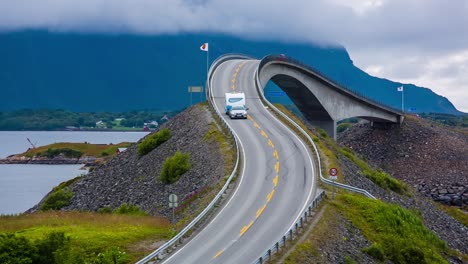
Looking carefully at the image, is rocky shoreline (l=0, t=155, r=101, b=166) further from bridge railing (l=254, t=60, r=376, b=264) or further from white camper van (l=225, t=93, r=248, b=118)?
bridge railing (l=254, t=60, r=376, b=264)

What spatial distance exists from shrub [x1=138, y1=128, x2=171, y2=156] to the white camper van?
6178 mm

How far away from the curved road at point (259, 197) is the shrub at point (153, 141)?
6.02 meters

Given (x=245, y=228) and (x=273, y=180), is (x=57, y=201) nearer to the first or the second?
(x=273, y=180)

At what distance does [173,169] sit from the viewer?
47.1 m

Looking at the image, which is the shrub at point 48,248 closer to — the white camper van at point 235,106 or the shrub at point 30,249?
the shrub at point 30,249

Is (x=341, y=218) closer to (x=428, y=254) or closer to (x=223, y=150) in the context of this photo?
(x=428, y=254)

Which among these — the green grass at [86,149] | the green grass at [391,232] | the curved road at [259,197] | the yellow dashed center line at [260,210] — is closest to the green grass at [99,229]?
the curved road at [259,197]

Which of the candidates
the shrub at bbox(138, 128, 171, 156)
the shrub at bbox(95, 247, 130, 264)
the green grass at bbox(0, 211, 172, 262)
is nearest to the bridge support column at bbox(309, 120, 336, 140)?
the shrub at bbox(138, 128, 171, 156)

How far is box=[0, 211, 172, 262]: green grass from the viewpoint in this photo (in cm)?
2738

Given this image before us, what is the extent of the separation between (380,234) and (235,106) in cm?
2975

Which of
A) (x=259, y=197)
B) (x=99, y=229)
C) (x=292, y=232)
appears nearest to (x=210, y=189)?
(x=259, y=197)

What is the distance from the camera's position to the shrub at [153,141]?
193 ft

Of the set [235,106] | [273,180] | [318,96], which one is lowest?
[273,180]

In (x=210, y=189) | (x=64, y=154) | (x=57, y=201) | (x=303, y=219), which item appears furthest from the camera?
(x=64, y=154)
